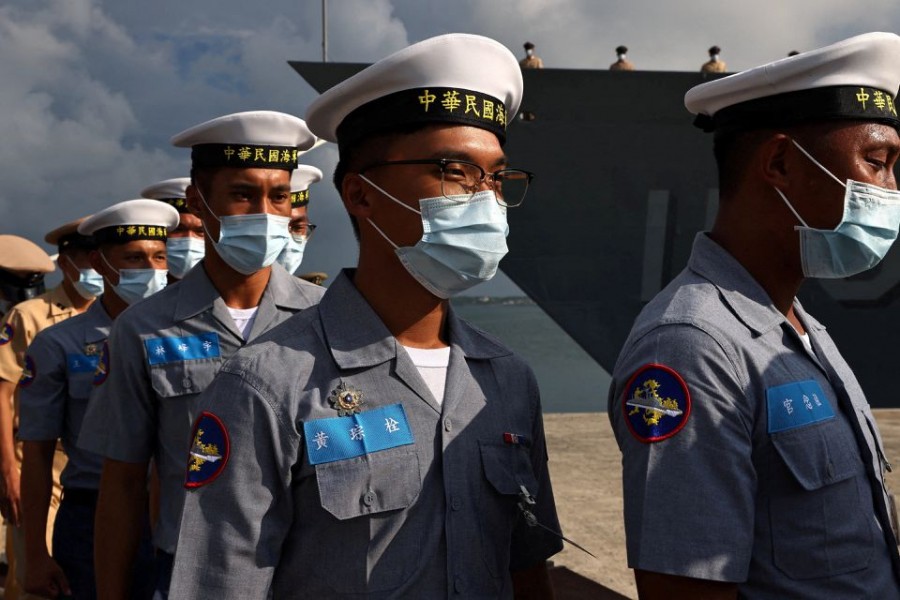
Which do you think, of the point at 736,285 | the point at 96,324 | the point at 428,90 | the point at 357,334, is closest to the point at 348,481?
the point at 357,334

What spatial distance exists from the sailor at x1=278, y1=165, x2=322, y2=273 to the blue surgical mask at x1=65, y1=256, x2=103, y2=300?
47.6 inches

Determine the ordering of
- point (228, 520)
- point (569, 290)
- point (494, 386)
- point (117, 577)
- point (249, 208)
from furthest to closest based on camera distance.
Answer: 1. point (569, 290)
2. point (249, 208)
3. point (117, 577)
4. point (494, 386)
5. point (228, 520)

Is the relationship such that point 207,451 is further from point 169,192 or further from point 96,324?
point 169,192

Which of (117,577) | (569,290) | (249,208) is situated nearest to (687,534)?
(117,577)

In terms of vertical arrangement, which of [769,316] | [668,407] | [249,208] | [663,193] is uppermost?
[663,193]

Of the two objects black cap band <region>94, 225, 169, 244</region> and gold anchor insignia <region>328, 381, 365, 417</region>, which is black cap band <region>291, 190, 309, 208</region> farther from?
gold anchor insignia <region>328, 381, 365, 417</region>

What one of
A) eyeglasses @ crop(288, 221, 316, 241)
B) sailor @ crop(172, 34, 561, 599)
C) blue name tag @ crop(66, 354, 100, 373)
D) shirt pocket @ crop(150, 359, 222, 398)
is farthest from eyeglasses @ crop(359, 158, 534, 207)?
eyeglasses @ crop(288, 221, 316, 241)

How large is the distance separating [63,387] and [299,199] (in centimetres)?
145

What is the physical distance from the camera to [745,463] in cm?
153

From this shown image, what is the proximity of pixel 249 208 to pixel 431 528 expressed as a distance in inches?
61.0

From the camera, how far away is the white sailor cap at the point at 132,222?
3771 millimetres

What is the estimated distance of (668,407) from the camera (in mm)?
1529

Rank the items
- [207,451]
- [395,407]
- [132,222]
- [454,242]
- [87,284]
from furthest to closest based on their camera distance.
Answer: [87,284]
[132,222]
[454,242]
[395,407]
[207,451]

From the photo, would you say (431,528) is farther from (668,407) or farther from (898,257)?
(898,257)
